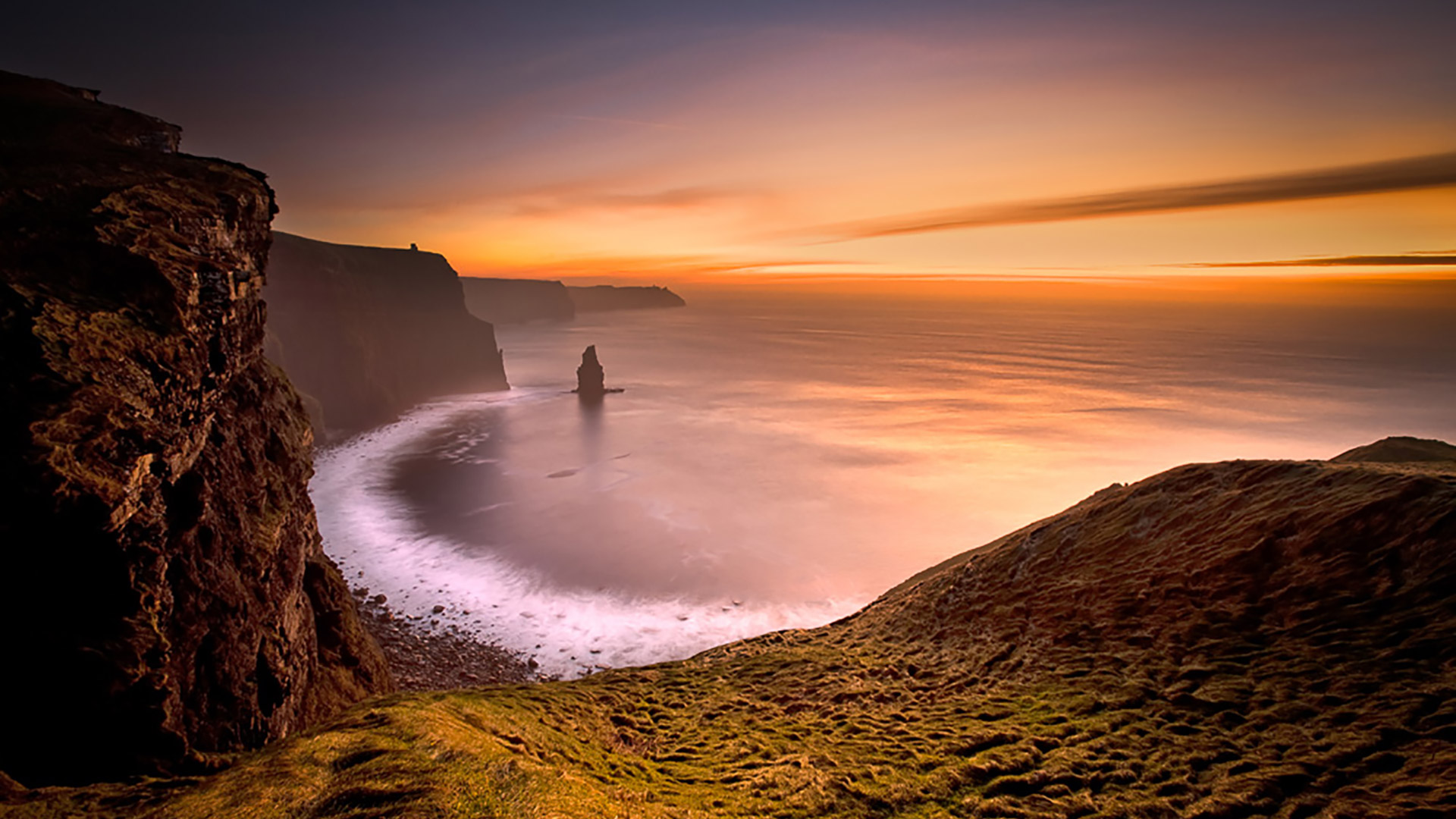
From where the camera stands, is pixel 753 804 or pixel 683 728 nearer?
pixel 753 804

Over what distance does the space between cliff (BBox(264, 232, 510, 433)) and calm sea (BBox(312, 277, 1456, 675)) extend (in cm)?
450

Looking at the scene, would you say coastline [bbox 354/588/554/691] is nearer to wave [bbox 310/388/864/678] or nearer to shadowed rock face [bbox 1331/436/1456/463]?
wave [bbox 310/388/864/678]

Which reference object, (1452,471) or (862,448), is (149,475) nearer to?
(1452,471)

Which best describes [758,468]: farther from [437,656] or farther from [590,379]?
[590,379]

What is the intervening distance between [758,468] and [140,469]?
41.9 m

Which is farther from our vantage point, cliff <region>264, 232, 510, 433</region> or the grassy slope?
cliff <region>264, 232, 510, 433</region>

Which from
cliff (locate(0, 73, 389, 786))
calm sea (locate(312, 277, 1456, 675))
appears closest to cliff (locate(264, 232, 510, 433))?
calm sea (locate(312, 277, 1456, 675))

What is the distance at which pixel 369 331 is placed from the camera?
203 ft

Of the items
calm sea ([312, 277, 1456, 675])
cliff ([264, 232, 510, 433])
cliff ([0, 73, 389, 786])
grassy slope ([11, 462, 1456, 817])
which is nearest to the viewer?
grassy slope ([11, 462, 1456, 817])

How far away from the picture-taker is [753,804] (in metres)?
6.79

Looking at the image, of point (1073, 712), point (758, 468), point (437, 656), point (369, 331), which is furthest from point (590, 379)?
point (1073, 712)

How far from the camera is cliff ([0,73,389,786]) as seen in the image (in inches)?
233

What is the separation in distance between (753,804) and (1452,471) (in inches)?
527

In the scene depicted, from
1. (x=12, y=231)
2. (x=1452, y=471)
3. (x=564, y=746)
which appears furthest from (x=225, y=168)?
(x=1452, y=471)
